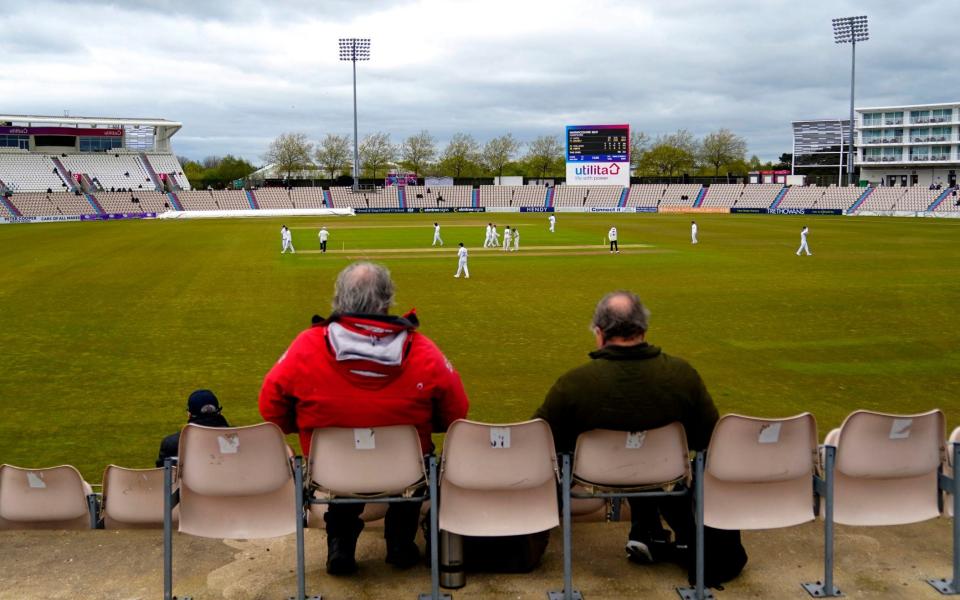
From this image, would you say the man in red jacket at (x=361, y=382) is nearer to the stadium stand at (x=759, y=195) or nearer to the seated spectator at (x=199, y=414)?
the seated spectator at (x=199, y=414)

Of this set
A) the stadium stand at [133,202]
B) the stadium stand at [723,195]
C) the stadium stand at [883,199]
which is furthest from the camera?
the stadium stand at [723,195]

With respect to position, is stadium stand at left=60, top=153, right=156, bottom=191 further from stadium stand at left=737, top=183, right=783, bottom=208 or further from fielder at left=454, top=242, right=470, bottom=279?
fielder at left=454, top=242, right=470, bottom=279

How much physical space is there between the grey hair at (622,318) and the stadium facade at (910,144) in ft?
364

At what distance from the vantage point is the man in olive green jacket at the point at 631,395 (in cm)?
429

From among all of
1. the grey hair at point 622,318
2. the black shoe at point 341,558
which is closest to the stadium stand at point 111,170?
the black shoe at point 341,558

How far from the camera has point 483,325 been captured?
17641 mm

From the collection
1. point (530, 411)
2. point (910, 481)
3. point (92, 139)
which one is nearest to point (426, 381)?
point (910, 481)

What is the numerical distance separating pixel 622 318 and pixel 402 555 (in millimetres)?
1878

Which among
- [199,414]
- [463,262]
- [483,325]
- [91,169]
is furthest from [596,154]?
[199,414]

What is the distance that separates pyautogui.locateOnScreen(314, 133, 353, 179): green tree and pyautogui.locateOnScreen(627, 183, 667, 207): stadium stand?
53.4 m

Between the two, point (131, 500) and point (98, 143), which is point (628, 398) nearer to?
point (131, 500)

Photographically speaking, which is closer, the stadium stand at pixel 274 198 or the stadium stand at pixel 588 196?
the stadium stand at pixel 274 198

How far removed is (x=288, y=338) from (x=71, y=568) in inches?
464

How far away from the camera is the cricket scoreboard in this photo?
284 feet
